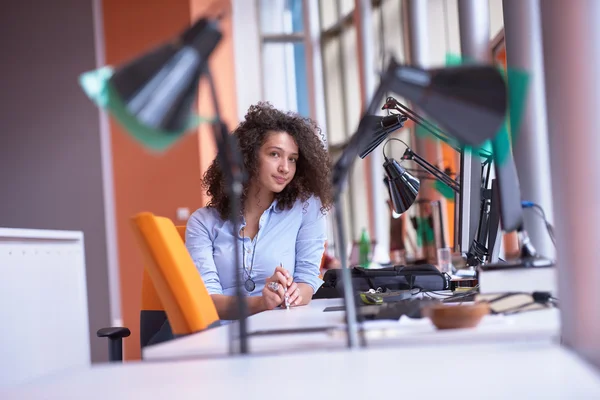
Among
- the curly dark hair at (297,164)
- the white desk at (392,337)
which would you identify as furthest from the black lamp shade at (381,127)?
the white desk at (392,337)

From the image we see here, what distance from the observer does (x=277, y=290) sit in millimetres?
2160

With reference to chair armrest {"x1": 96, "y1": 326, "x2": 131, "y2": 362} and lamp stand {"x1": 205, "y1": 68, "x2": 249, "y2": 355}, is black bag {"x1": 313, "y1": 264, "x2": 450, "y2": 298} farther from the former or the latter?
lamp stand {"x1": 205, "y1": 68, "x2": 249, "y2": 355}

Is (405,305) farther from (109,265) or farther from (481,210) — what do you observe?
(109,265)

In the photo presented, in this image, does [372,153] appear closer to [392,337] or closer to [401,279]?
[401,279]

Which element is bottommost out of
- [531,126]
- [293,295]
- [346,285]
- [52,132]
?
[293,295]

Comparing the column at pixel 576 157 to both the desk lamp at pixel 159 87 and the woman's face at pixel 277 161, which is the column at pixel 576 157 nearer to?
the desk lamp at pixel 159 87

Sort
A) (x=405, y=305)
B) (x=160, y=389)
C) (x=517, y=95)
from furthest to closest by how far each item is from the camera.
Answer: (x=405, y=305) → (x=517, y=95) → (x=160, y=389)

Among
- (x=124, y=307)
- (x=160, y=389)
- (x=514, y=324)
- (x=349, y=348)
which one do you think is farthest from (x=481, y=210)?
(x=124, y=307)

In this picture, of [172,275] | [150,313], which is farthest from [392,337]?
[150,313]

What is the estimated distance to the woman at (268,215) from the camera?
2.45m

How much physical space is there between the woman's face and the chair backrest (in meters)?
0.79

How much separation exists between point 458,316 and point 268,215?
4.52 ft

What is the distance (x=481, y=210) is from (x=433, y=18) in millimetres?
4197

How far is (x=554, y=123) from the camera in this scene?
1253 millimetres
